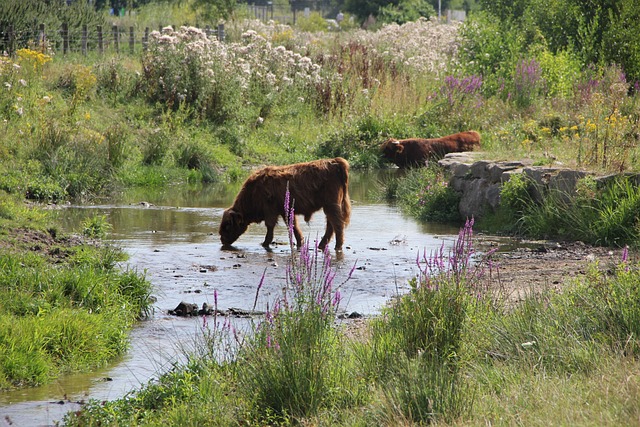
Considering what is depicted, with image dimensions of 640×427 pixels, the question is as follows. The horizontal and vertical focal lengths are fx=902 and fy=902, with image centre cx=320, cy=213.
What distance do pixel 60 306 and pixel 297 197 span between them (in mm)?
4615

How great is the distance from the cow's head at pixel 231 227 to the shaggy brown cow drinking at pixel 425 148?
7043mm

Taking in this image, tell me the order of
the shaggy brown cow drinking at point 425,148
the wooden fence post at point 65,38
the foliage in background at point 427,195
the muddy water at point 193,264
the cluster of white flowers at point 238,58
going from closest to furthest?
the muddy water at point 193,264, the foliage in background at point 427,195, the shaggy brown cow drinking at point 425,148, the cluster of white flowers at point 238,58, the wooden fence post at point 65,38

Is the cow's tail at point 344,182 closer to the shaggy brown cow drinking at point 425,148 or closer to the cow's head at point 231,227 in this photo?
the cow's head at point 231,227

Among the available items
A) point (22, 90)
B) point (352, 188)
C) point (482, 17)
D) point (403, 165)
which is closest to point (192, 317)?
point (352, 188)

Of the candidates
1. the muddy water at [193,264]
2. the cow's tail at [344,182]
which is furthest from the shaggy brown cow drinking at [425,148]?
the cow's tail at [344,182]

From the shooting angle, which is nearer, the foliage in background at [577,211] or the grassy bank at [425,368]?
the grassy bank at [425,368]

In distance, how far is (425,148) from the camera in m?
19.8

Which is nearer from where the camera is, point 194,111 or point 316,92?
point 194,111

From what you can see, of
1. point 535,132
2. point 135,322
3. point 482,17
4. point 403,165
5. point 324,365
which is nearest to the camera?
point 324,365

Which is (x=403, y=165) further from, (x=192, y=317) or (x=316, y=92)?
(x=192, y=317)

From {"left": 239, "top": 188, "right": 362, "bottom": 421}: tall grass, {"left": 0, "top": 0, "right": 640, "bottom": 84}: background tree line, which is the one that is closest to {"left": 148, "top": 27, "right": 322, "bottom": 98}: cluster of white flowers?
{"left": 0, "top": 0, "right": 640, "bottom": 84}: background tree line

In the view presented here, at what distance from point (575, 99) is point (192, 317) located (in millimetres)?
14322

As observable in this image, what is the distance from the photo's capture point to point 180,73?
23.1 meters

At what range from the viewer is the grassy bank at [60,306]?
6.98 m
